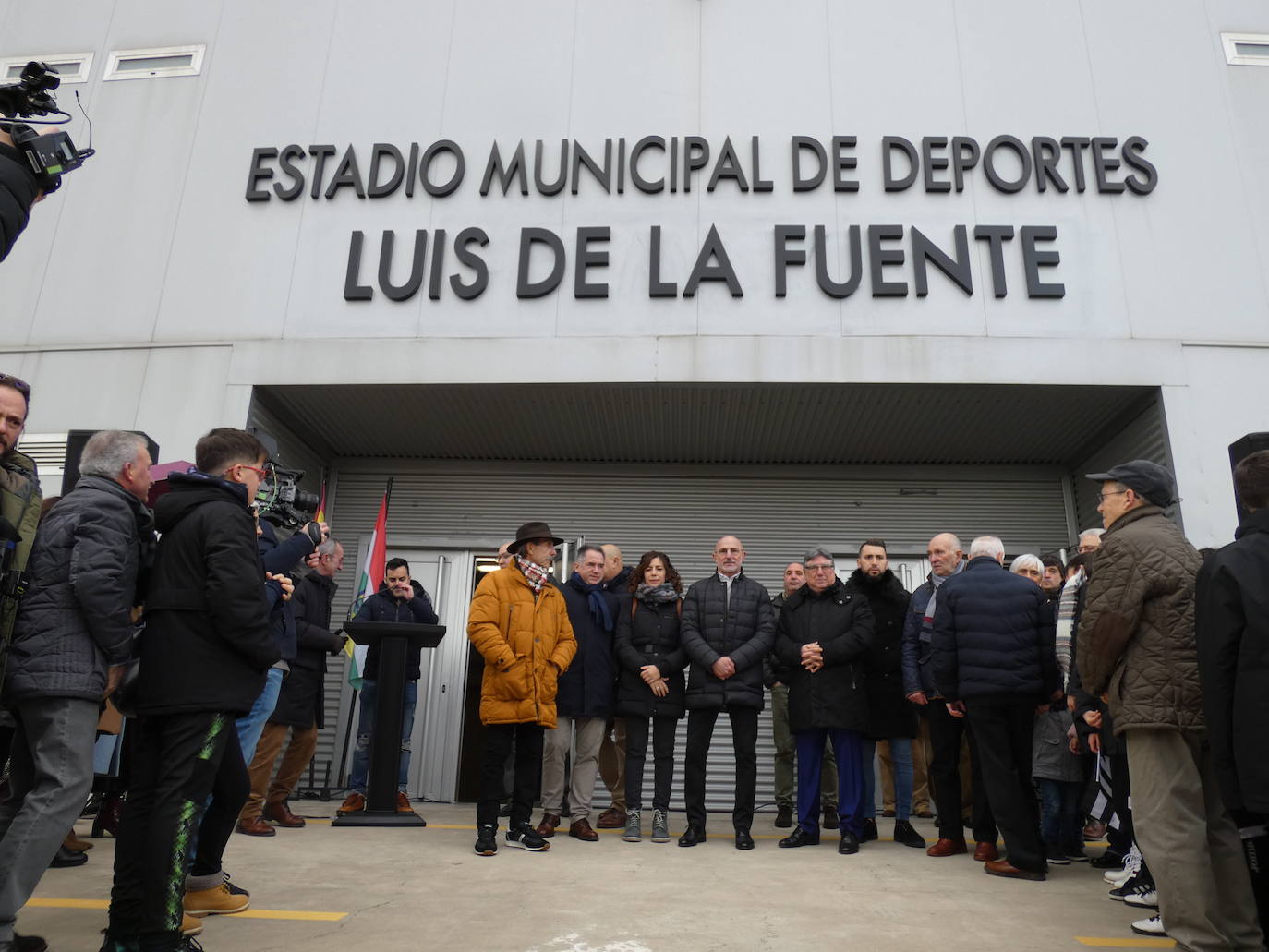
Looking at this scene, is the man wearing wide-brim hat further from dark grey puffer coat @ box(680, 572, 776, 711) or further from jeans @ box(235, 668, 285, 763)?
jeans @ box(235, 668, 285, 763)

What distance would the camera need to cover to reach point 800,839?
535cm

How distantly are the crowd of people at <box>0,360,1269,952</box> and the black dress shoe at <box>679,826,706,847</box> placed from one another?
27 millimetres

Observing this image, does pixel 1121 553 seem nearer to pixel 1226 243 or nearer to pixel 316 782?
pixel 1226 243

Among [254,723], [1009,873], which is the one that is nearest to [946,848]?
[1009,873]

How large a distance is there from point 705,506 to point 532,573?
4.21 metres

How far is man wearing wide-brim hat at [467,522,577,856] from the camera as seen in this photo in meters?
4.91

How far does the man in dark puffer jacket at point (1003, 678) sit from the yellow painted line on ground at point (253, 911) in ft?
10.4

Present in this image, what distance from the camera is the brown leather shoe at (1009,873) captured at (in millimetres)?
4363

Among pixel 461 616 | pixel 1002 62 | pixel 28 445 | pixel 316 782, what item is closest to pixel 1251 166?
pixel 1002 62

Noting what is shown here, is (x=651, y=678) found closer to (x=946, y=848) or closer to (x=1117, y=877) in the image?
(x=946, y=848)

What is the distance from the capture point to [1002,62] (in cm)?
846

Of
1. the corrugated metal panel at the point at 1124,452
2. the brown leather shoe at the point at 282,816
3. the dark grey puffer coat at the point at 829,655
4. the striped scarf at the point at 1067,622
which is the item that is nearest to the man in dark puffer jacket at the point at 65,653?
the brown leather shoe at the point at 282,816

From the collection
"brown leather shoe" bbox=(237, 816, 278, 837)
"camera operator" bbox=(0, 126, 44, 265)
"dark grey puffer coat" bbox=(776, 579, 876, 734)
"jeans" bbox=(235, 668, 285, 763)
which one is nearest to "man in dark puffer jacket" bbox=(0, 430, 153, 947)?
"camera operator" bbox=(0, 126, 44, 265)

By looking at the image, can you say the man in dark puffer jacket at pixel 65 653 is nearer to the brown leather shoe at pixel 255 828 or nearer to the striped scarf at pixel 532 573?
the striped scarf at pixel 532 573
